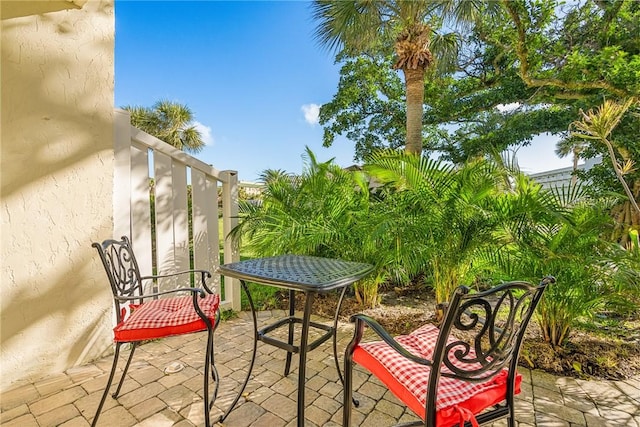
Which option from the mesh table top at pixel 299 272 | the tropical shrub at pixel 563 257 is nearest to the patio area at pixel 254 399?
the tropical shrub at pixel 563 257

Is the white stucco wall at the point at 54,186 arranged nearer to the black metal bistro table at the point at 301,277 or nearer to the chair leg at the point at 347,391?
the black metal bistro table at the point at 301,277

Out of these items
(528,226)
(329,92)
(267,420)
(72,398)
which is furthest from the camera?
(329,92)

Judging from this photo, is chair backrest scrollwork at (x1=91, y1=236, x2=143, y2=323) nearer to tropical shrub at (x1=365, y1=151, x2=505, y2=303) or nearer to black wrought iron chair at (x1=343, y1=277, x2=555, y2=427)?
black wrought iron chair at (x1=343, y1=277, x2=555, y2=427)

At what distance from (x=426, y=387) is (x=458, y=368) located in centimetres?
14

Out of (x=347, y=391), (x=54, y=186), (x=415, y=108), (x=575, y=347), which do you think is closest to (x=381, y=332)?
(x=347, y=391)

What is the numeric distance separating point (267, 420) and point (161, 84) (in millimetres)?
14248

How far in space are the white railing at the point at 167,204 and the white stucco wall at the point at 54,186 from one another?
0.13 meters

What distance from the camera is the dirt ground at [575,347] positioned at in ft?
7.04

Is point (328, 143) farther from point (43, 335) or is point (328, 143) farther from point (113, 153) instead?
point (43, 335)

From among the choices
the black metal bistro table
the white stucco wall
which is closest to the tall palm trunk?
the black metal bistro table

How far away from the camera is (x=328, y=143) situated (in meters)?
10.2

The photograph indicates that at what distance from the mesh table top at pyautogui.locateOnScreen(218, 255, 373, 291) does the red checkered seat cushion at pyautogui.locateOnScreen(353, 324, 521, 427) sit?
33 cm

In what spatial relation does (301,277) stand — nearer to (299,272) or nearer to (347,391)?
(299,272)

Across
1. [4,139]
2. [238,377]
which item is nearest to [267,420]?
[238,377]
